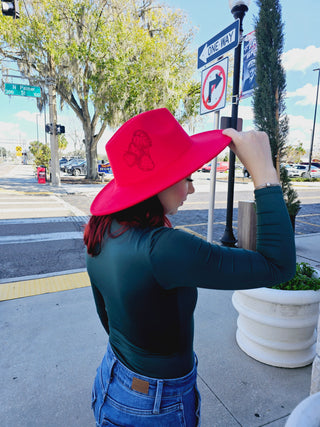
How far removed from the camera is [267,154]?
0.93 m

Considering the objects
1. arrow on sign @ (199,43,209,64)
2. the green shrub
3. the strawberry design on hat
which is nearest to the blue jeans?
the strawberry design on hat

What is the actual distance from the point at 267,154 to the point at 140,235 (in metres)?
0.49

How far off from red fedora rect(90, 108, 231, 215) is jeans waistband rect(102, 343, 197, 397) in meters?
0.62

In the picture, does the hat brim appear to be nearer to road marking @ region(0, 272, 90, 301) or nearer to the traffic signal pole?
road marking @ region(0, 272, 90, 301)

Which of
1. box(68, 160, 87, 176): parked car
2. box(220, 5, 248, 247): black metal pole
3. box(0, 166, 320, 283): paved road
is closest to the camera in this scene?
box(0, 166, 320, 283): paved road

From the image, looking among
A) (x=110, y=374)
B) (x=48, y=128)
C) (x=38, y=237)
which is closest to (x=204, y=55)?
(x=110, y=374)

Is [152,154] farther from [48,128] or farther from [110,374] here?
[48,128]

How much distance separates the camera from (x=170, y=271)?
2.72 ft

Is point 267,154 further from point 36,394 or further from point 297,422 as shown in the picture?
point 36,394

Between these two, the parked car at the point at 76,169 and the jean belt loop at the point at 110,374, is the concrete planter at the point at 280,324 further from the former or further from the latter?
the parked car at the point at 76,169

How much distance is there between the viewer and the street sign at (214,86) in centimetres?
390

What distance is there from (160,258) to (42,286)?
381cm

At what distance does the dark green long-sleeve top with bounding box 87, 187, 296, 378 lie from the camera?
83cm

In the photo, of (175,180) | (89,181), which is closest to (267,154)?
(175,180)
